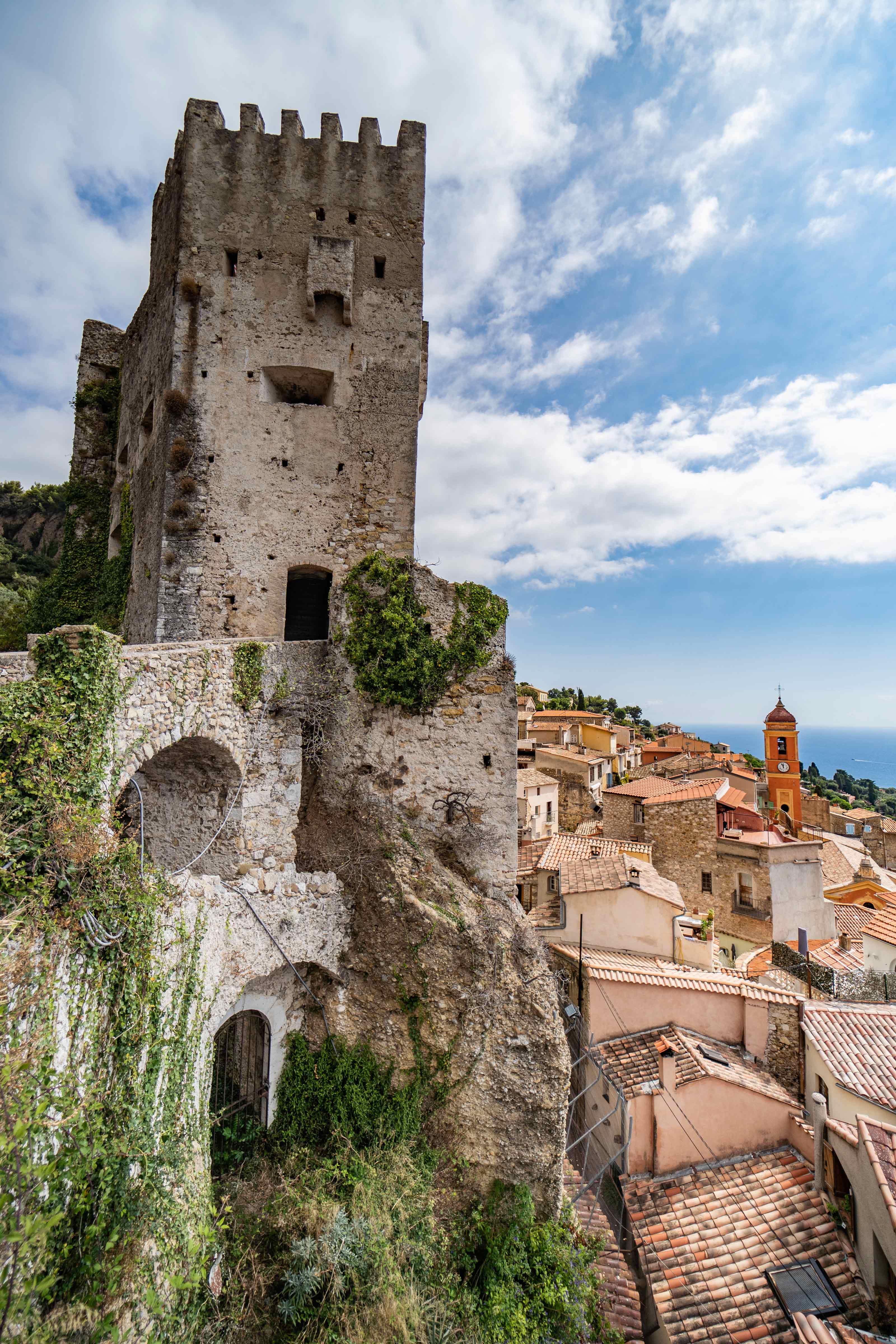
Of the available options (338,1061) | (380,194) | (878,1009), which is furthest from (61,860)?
(878,1009)

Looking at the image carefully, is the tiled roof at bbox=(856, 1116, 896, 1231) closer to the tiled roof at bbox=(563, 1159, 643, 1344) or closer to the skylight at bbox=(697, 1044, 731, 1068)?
the skylight at bbox=(697, 1044, 731, 1068)

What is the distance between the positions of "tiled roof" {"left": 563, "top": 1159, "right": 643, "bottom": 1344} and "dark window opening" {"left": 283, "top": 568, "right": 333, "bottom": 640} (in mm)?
11226

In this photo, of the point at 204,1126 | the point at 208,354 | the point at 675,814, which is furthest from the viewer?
the point at 675,814

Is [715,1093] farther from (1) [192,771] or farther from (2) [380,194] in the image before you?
(2) [380,194]

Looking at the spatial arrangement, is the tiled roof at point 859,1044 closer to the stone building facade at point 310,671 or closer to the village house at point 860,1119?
the village house at point 860,1119

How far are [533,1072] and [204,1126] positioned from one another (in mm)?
4878

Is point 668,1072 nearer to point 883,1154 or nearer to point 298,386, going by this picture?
point 883,1154

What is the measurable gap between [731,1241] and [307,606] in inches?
565

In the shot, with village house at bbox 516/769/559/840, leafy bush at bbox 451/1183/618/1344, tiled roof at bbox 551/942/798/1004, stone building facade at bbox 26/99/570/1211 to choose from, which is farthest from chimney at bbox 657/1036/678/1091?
village house at bbox 516/769/559/840

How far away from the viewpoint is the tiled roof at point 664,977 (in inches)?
530

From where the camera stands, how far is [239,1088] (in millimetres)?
9797

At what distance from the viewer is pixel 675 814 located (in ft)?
83.5

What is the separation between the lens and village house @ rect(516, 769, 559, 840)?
90.3 ft

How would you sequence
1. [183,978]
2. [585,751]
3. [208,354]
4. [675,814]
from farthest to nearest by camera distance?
1. [585,751]
2. [675,814]
3. [208,354]
4. [183,978]
